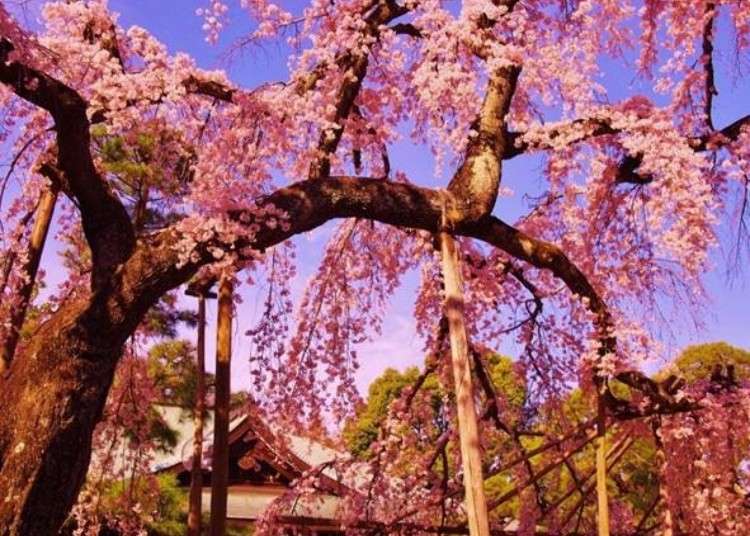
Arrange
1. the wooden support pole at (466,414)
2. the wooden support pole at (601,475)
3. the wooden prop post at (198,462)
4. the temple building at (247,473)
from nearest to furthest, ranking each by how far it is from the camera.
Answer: the wooden support pole at (466,414) < the wooden support pole at (601,475) < the wooden prop post at (198,462) < the temple building at (247,473)

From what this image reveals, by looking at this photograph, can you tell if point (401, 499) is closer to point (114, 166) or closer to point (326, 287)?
point (326, 287)

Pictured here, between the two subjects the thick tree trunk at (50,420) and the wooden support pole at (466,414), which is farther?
the wooden support pole at (466,414)

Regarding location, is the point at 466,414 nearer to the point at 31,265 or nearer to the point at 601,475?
the point at 601,475

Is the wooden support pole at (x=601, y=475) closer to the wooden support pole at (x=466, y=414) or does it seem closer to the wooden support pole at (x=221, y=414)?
the wooden support pole at (x=466, y=414)

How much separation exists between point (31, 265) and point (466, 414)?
4.56 metres

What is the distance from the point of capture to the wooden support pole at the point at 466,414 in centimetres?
449

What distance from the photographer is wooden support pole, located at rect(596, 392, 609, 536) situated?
17.6ft

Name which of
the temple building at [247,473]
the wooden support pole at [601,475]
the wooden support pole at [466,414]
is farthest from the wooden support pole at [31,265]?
the wooden support pole at [601,475]

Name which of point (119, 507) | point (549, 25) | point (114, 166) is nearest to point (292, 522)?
point (119, 507)

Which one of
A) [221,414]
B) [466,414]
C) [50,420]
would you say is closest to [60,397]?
[50,420]

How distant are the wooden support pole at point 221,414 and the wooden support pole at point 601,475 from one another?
3.02 metres

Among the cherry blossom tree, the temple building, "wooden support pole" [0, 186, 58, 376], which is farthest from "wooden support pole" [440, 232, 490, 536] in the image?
the temple building

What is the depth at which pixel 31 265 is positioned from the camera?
7262 millimetres

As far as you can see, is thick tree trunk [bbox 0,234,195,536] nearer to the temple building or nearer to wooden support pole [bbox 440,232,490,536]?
wooden support pole [bbox 440,232,490,536]
